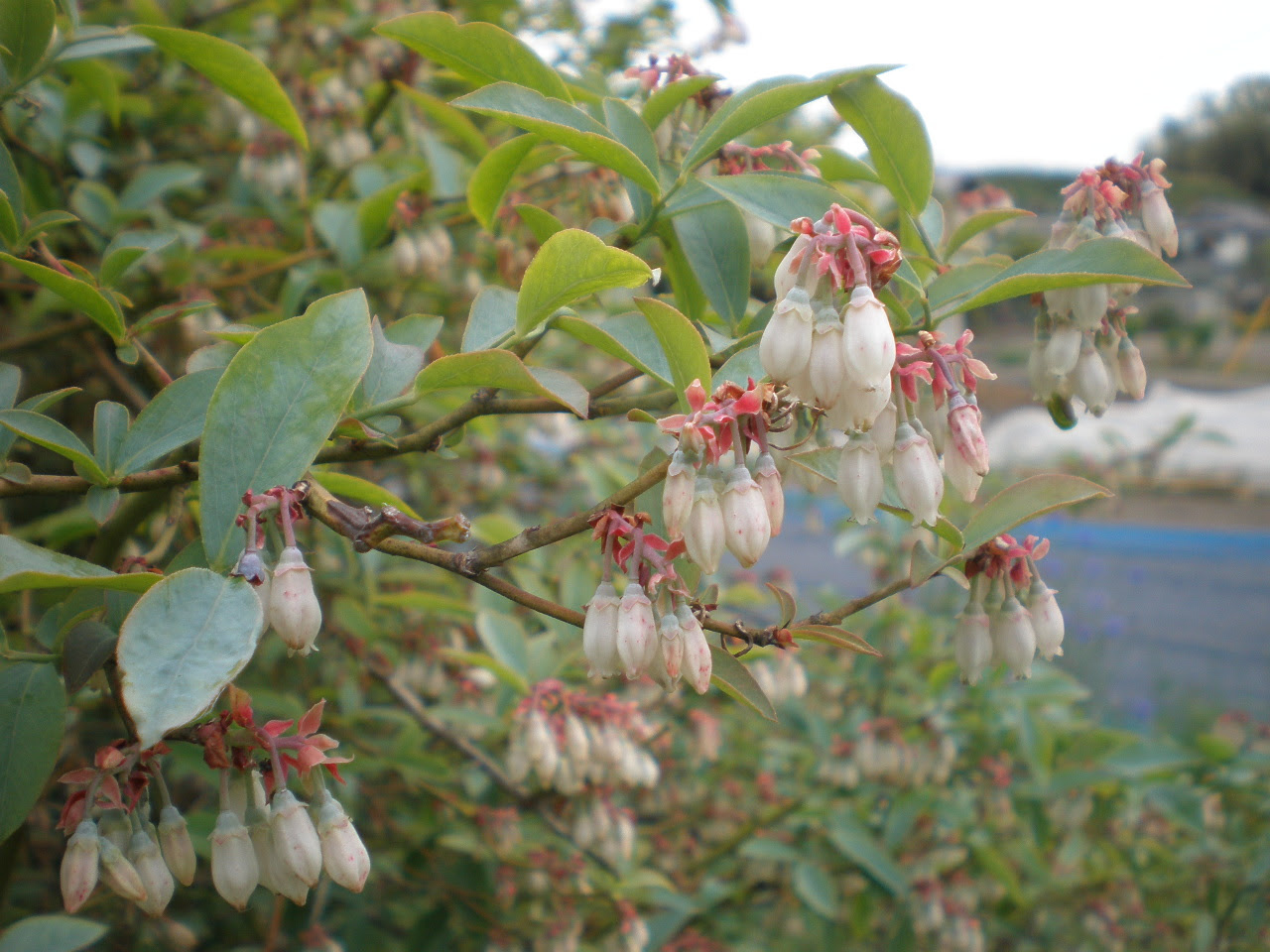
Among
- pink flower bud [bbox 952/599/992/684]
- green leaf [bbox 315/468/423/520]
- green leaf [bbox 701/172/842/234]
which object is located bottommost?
pink flower bud [bbox 952/599/992/684]

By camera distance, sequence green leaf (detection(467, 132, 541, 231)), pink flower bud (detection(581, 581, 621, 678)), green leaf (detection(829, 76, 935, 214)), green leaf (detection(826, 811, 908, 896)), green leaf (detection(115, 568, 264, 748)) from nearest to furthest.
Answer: green leaf (detection(115, 568, 264, 748)), pink flower bud (detection(581, 581, 621, 678)), green leaf (detection(829, 76, 935, 214)), green leaf (detection(467, 132, 541, 231)), green leaf (detection(826, 811, 908, 896))

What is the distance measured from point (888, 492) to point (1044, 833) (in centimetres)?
202

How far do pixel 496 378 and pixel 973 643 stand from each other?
0.61 m

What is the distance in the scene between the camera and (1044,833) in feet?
8.10

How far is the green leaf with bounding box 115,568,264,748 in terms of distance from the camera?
23.2 inches

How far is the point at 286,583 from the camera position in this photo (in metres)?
0.75

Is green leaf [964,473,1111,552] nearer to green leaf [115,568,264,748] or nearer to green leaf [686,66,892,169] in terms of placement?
green leaf [686,66,892,169]

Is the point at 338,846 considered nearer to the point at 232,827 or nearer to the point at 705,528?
the point at 232,827

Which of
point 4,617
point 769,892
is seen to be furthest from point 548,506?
point 4,617

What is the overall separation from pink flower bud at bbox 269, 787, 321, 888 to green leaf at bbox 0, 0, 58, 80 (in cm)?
93

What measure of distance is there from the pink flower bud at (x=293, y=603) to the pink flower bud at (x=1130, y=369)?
0.87 meters

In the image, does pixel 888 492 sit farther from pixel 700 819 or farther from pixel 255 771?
pixel 700 819

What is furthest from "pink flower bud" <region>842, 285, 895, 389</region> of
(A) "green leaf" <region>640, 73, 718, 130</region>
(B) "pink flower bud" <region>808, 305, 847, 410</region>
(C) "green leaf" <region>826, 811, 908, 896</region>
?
(C) "green leaf" <region>826, 811, 908, 896</region>

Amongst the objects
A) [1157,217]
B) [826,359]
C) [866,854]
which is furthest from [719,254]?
[866,854]
